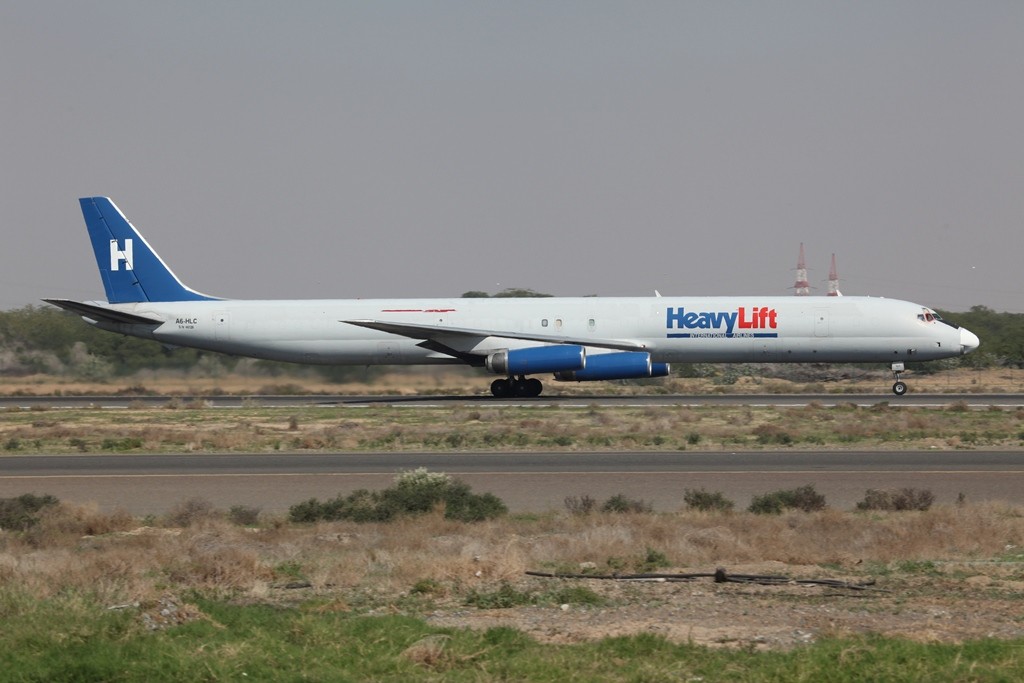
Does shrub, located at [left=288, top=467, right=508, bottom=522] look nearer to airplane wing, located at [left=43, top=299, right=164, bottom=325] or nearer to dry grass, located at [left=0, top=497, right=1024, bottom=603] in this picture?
dry grass, located at [left=0, top=497, right=1024, bottom=603]

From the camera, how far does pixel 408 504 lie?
55.3ft

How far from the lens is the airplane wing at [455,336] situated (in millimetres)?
40594

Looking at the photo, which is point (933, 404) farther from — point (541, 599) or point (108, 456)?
point (541, 599)

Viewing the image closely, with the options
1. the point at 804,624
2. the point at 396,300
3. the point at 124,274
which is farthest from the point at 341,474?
the point at 124,274

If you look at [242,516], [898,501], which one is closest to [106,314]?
[242,516]

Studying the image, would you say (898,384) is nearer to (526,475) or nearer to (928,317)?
(928,317)

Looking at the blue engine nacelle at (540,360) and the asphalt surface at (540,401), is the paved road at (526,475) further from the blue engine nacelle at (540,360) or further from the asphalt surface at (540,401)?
the asphalt surface at (540,401)

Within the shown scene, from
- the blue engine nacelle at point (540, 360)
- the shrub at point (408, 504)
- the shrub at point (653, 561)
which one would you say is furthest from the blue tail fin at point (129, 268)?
the shrub at point (653, 561)

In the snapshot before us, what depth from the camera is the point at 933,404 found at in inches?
1521

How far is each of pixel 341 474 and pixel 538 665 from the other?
1413cm

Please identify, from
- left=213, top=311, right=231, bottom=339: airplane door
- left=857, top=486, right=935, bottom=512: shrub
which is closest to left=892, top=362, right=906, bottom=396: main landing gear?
left=213, top=311, right=231, bottom=339: airplane door

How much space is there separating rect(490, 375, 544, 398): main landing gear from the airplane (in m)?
0.05

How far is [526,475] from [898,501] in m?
6.70

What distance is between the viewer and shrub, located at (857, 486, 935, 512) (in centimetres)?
1655
